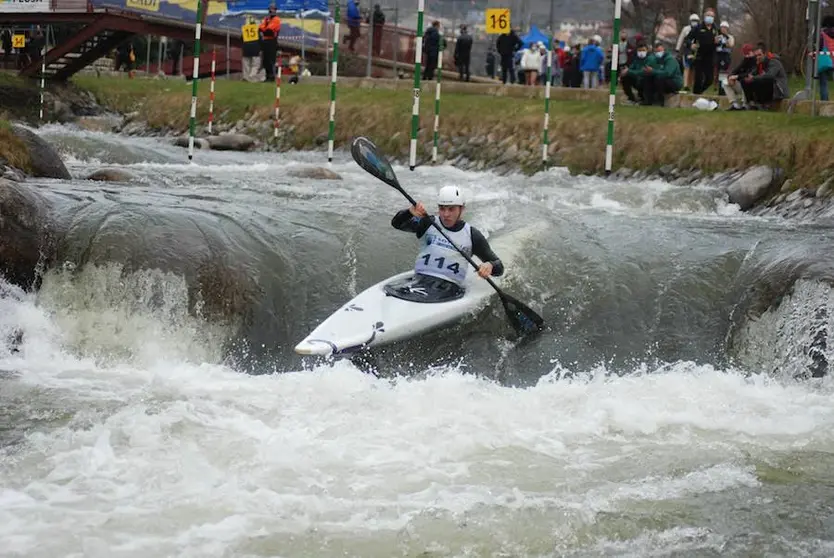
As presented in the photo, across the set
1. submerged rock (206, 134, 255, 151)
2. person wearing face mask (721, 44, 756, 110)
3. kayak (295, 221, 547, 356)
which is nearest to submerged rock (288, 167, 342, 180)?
person wearing face mask (721, 44, 756, 110)

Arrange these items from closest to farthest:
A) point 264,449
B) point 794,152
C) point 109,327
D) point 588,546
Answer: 1. point 588,546
2. point 264,449
3. point 109,327
4. point 794,152

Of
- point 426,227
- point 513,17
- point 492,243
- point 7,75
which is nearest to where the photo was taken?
point 426,227

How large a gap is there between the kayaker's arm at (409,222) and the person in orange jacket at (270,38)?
14611 mm

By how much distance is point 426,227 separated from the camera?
922 centimetres

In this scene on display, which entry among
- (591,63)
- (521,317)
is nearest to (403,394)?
(521,317)

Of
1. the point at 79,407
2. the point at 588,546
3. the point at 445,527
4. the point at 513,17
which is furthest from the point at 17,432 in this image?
the point at 513,17

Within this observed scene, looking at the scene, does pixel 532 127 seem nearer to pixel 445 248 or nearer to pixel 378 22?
pixel 445 248

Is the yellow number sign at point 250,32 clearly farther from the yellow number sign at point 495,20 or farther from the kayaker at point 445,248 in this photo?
the kayaker at point 445,248

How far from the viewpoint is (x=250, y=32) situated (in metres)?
24.3

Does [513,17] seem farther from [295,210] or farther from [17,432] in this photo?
[17,432]

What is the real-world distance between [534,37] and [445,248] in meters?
13.5

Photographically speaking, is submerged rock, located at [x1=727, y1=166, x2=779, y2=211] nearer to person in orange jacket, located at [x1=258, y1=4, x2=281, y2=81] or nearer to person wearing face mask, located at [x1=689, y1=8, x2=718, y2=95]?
person wearing face mask, located at [x1=689, y1=8, x2=718, y2=95]

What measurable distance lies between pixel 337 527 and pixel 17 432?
6.80 ft

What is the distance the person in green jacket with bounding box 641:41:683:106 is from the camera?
1731 cm
